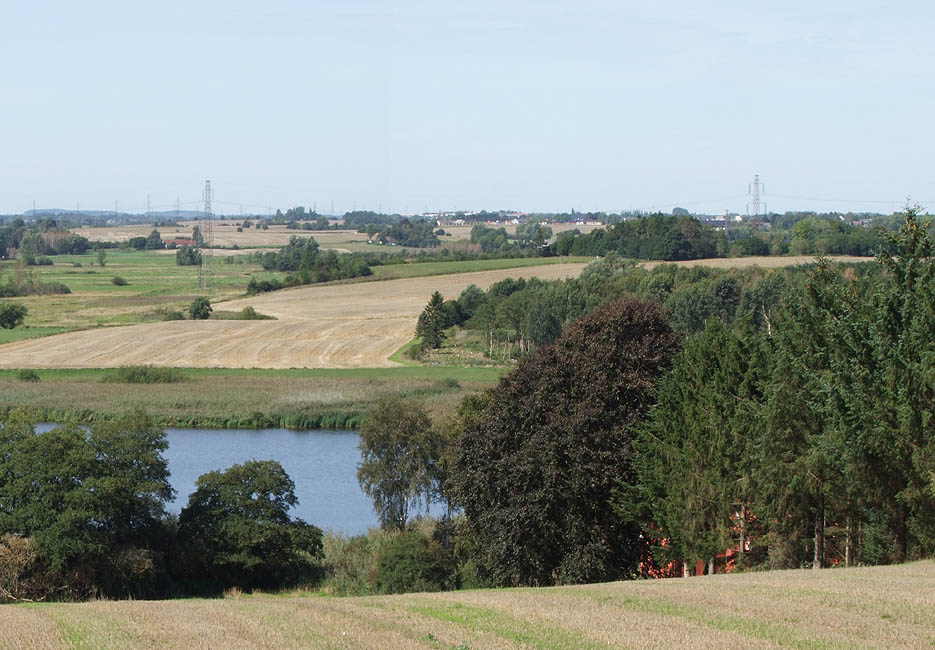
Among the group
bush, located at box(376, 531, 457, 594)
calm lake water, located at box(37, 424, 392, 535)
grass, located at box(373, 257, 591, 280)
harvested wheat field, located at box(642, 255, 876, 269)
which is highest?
harvested wheat field, located at box(642, 255, 876, 269)

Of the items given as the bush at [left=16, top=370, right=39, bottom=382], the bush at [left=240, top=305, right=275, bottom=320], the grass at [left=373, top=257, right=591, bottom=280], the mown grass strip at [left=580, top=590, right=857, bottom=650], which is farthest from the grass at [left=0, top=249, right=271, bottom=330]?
the mown grass strip at [left=580, top=590, right=857, bottom=650]

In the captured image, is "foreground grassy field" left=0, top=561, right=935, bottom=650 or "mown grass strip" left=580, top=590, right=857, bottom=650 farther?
"foreground grassy field" left=0, top=561, right=935, bottom=650

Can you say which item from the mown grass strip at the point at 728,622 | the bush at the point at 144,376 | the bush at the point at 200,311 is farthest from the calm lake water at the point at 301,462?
the bush at the point at 200,311

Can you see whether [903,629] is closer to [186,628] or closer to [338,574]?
[186,628]

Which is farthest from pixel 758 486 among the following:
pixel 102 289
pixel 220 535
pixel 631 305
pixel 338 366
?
pixel 102 289

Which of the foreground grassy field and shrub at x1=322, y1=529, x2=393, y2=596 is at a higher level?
Answer: the foreground grassy field

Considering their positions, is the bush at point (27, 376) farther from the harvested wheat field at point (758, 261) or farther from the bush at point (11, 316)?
the harvested wheat field at point (758, 261)

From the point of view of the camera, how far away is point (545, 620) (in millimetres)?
17359

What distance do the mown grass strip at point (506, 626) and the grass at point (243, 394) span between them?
38.9 metres

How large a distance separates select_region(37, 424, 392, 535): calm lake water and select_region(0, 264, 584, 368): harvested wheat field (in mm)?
20500

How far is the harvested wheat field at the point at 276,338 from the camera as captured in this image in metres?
82.6

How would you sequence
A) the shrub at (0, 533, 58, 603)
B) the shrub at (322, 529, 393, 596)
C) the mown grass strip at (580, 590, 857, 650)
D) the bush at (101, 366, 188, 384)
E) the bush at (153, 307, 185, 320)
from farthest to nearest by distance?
the bush at (153, 307, 185, 320)
the bush at (101, 366, 188, 384)
the shrub at (322, 529, 393, 596)
the shrub at (0, 533, 58, 603)
the mown grass strip at (580, 590, 857, 650)

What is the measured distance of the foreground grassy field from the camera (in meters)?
15.6

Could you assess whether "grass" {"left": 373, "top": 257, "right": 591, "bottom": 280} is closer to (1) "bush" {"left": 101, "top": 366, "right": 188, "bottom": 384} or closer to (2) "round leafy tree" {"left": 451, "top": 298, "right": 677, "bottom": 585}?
(1) "bush" {"left": 101, "top": 366, "right": 188, "bottom": 384}
